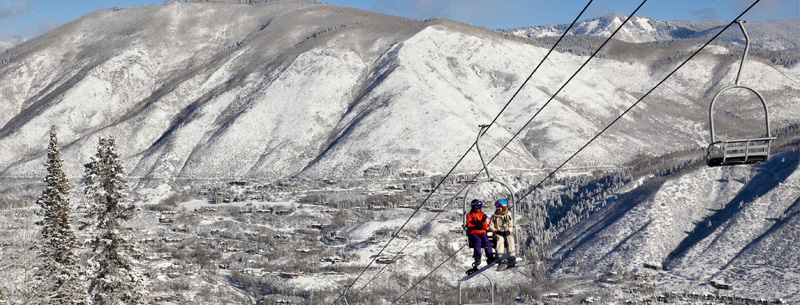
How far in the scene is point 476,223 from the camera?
1171 inches

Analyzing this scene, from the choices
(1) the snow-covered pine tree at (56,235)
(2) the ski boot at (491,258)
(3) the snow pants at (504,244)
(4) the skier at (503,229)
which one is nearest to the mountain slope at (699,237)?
(3) the snow pants at (504,244)

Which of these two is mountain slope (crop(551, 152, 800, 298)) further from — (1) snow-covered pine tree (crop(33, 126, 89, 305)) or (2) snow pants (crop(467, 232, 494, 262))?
(1) snow-covered pine tree (crop(33, 126, 89, 305))

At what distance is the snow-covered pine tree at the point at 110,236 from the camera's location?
37.5m

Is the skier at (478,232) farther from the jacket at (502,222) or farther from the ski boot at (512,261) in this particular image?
the ski boot at (512,261)

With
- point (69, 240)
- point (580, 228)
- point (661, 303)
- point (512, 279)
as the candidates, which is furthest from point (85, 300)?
point (580, 228)

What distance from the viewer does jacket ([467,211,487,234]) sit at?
97.3ft

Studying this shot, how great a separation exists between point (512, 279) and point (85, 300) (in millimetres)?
142435

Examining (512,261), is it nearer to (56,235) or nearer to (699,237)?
(56,235)

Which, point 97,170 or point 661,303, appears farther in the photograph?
point 661,303

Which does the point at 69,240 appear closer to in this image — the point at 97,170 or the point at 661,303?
the point at 97,170

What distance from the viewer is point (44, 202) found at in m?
36.1

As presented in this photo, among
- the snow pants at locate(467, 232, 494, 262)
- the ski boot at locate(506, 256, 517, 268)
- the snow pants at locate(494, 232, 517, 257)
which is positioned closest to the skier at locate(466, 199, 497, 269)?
the snow pants at locate(467, 232, 494, 262)

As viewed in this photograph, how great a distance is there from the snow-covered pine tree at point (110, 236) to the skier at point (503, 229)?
16.4 m

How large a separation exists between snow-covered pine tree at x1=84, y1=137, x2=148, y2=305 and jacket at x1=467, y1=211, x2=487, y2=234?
1571cm
